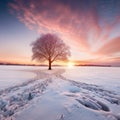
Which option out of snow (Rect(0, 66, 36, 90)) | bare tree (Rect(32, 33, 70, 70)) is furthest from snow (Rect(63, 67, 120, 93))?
bare tree (Rect(32, 33, 70, 70))

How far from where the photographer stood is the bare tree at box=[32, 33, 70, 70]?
2978 cm

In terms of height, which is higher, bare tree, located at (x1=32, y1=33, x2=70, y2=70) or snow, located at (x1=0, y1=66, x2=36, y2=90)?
bare tree, located at (x1=32, y1=33, x2=70, y2=70)

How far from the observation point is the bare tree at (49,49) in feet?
97.7

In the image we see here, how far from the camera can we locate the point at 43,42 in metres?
30.0

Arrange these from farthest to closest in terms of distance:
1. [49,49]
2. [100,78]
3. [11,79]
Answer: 1. [49,49]
2. [100,78]
3. [11,79]

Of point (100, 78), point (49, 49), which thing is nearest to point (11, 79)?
point (100, 78)

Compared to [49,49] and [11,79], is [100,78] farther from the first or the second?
[49,49]

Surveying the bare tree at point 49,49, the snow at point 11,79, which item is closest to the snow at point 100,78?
the snow at point 11,79

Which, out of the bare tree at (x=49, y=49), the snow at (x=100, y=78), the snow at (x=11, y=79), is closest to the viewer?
the snow at (x=11, y=79)

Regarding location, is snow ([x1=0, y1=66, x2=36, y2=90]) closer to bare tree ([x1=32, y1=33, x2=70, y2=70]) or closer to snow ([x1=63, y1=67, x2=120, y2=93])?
snow ([x1=63, y1=67, x2=120, y2=93])

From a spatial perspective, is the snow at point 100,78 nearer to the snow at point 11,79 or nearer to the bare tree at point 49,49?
the snow at point 11,79

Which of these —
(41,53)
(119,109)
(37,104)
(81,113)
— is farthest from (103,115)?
(41,53)

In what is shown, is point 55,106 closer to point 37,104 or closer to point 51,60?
point 37,104

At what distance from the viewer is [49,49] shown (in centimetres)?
3011
